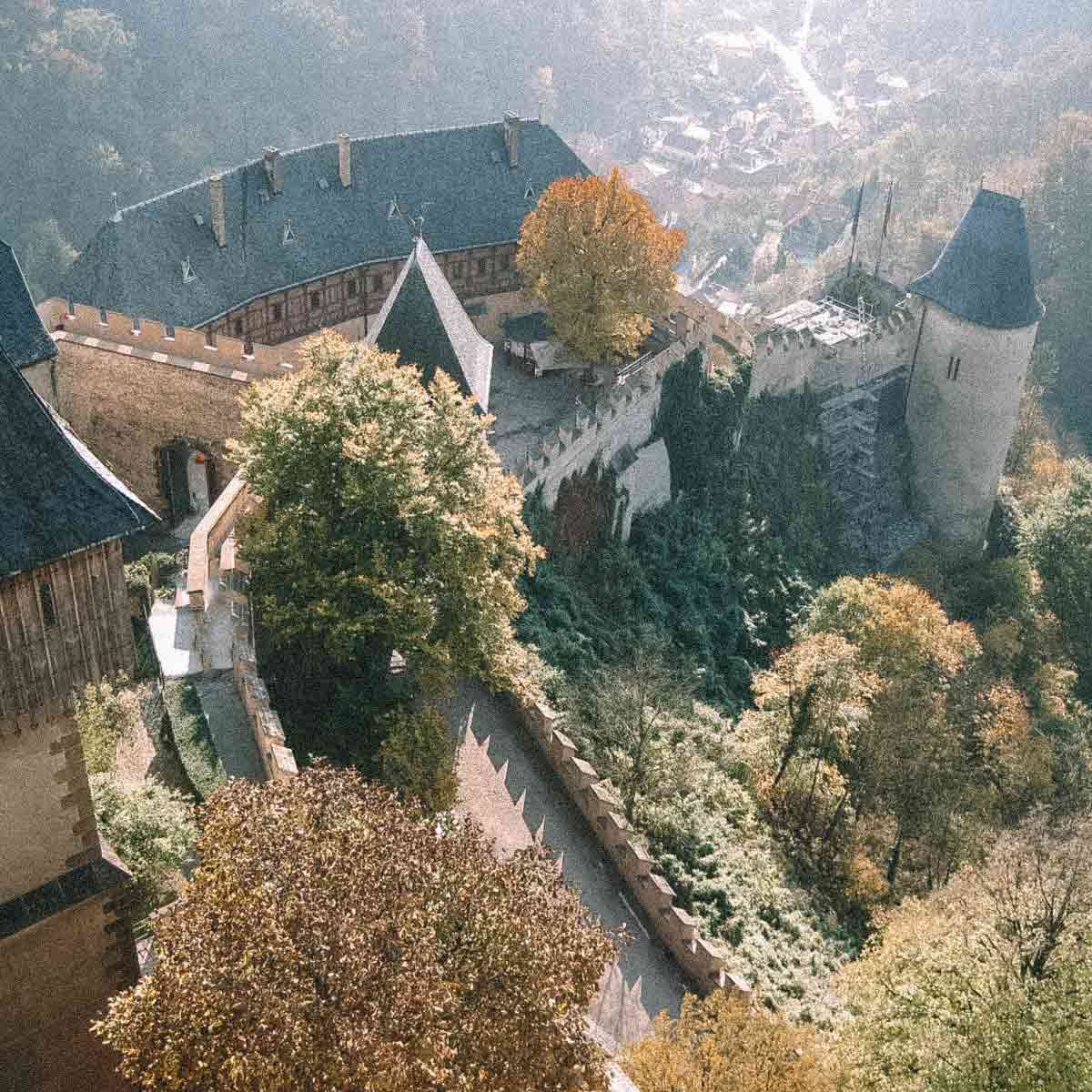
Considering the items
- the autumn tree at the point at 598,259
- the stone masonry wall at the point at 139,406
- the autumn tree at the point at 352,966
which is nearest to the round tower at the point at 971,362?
the autumn tree at the point at 598,259

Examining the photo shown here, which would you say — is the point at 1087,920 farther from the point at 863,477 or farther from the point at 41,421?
the point at 863,477

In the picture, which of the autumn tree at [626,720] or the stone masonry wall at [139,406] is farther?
the stone masonry wall at [139,406]

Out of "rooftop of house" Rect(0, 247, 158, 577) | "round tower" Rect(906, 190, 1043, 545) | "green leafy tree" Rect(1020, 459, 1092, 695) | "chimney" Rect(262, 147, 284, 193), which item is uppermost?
"rooftop of house" Rect(0, 247, 158, 577)

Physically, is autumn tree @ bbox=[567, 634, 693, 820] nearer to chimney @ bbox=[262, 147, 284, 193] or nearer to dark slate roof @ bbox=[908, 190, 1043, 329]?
chimney @ bbox=[262, 147, 284, 193]

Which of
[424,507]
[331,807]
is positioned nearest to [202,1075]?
[331,807]

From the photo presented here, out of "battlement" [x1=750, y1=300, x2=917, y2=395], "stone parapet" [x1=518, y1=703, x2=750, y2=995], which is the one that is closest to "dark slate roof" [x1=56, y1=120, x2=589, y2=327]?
"battlement" [x1=750, y1=300, x2=917, y2=395]

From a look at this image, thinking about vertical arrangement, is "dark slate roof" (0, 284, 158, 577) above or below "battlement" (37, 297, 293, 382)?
above

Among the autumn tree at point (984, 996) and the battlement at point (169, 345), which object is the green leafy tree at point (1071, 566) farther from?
the battlement at point (169, 345)
